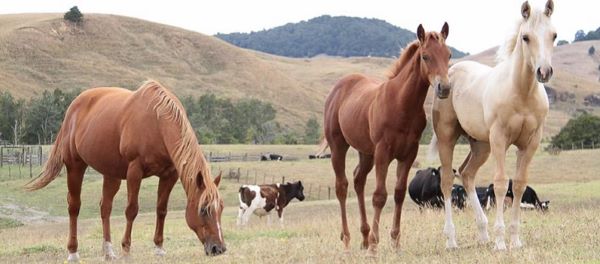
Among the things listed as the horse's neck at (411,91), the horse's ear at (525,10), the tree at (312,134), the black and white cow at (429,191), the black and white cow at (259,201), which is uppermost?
the horse's ear at (525,10)

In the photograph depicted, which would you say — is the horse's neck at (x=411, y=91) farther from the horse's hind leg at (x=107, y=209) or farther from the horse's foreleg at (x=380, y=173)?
the horse's hind leg at (x=107, y=209)

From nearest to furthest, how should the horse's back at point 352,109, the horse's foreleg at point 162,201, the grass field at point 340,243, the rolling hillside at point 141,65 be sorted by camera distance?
the grass field at point 340,243
the horse's back at point 352,109
the horse's foreleg at point 162,201
the rolling hillside at point 141,65

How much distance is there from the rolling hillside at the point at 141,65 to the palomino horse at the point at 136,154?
9386 cm

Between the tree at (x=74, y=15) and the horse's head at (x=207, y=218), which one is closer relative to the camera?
the horse's head at (x=207, y=218)

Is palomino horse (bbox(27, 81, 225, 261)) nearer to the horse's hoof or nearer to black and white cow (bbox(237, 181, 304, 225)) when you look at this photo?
the horse's hoof

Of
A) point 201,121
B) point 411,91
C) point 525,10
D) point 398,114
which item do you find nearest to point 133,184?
point 398,114

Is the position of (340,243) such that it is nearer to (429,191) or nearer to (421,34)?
(421,34)

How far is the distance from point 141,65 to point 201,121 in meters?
46.5

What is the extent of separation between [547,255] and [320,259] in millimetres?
2587

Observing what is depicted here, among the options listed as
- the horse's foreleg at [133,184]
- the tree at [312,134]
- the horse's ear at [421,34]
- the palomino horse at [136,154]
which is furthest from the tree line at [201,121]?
the horse's ear at [421,34]

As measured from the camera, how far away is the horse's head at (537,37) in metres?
7.54

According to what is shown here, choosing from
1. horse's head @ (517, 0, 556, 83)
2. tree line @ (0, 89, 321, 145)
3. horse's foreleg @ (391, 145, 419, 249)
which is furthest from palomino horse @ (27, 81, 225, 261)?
tree line @ (0, 89, 321, 145)

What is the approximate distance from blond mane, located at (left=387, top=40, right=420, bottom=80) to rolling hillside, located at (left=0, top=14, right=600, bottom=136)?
97.8 metres

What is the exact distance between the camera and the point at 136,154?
9.94 m
